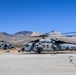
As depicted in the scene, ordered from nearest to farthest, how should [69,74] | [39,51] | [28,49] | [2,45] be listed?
[69,74]
[39,51]
[28,49]
[2,45]

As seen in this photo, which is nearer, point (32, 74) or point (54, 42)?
point (32, 74)

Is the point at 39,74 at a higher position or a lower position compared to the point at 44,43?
lower

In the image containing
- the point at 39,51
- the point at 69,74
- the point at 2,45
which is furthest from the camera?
the point at 2,45

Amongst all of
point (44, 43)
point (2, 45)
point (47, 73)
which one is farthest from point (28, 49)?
point (47, 73)

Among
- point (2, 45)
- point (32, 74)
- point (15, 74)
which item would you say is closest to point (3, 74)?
point (15, 74)

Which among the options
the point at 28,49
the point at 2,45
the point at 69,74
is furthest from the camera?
the point at 2,45

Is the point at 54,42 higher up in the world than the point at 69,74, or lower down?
higher up

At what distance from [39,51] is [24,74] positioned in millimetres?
23859

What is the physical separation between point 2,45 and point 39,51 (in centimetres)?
2296

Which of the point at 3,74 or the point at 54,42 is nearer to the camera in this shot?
the point at 3,74

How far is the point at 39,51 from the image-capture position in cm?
Answer: 3519

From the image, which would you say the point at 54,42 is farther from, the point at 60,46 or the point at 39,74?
the point at 39,74

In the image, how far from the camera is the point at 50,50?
3641cm

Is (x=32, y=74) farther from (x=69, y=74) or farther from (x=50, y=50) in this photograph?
(x=50, y=50)
